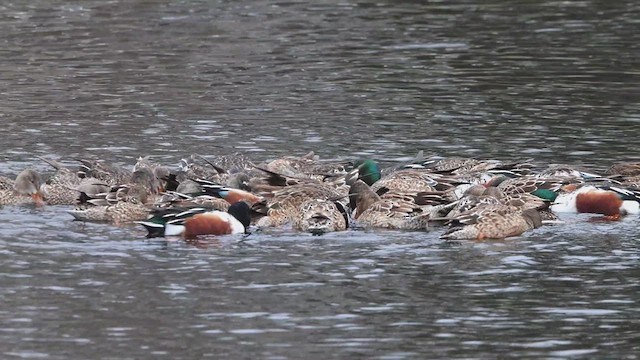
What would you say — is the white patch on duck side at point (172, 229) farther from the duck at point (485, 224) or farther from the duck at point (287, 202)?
the duck at point (485, 224)

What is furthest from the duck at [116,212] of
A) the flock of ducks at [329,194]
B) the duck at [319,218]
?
the duck at [319,218]

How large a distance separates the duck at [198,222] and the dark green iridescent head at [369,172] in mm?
2459

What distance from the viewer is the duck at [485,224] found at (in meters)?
16.3

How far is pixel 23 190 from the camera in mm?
18297

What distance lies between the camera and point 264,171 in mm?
18547

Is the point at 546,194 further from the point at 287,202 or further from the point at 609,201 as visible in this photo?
the point at 287,202

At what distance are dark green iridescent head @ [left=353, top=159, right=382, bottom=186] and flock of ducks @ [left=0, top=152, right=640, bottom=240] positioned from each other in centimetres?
1

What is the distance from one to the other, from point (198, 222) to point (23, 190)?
2.76 meters

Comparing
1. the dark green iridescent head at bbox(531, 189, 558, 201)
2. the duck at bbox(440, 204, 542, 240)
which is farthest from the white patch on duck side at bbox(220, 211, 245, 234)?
the dark green iridescent head at bbox(531, 189, 558, 201)

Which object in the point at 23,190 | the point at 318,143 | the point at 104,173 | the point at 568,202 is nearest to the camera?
the point at 568,202

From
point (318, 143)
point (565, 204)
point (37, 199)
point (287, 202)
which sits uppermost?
point (287, 202)

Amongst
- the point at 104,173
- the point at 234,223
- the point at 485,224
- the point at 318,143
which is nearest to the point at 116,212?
the point at 234,223

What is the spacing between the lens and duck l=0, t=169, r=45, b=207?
59.9 feet

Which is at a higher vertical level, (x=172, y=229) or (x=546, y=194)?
(x=546, y=194)
